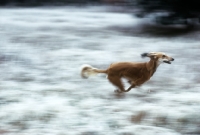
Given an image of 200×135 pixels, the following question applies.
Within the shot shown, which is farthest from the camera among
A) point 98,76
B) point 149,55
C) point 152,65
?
point 98,76

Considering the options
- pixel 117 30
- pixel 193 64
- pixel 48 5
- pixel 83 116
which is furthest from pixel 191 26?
pixel 48 5

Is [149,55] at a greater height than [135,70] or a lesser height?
greater

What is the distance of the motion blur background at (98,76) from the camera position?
6.21m

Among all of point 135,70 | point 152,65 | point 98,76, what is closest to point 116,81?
point 135,70

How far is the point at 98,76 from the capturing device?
28.1ft

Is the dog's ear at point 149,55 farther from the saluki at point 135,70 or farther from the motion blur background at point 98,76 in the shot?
the motion blur background at point 98,76

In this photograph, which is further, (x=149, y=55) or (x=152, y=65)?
(x=152, y=65)

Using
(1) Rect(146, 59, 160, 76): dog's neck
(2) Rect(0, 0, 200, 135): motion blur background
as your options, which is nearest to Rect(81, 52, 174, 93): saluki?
(1) Rect(146, 59, 160, 76): dog's neck

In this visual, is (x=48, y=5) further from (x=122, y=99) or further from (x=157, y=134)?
(x=157, y=134)

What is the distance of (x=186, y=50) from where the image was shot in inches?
434

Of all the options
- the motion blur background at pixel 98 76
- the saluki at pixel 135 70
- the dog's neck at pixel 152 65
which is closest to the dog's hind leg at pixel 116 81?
the saluki at pixel 135 70

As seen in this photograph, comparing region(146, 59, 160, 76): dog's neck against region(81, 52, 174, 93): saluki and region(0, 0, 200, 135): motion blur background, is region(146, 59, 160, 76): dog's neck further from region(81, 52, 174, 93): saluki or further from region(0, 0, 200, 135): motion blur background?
region(0, 0, 200, 135): motion blur background

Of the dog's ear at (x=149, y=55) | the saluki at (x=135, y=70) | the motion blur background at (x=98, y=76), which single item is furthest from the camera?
the saluki at (x=135, y=70)

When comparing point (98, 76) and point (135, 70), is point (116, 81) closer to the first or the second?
point (135, 70)
